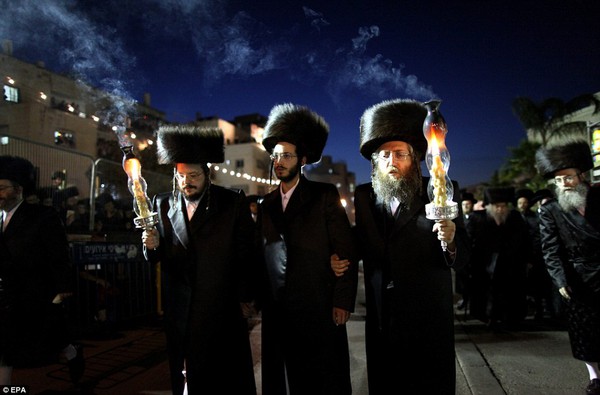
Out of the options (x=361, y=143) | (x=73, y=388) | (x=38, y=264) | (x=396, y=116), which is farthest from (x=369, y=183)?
(x=73, y=388)

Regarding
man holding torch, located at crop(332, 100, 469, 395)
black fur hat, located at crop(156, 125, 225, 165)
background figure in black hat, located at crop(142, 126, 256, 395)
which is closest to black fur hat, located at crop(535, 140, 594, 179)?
man holding torch, located at crop(332, 100, 469, 395)

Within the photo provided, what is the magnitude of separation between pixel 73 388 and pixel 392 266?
3.78 metres

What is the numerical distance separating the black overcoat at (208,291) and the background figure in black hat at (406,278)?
3.79 ft

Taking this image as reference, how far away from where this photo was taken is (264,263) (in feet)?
11.1

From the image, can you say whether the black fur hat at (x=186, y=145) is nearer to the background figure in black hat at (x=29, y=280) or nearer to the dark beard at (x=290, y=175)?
the dark beard at (x=290, y=175)

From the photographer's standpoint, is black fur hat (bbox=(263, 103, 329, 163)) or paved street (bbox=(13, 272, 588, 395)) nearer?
black fur hat (bbox=(263, 103, 329, 163))

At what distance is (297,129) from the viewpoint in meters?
3.64

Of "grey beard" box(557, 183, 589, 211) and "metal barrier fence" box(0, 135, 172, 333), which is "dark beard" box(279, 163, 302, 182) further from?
"metal barrier fence" box(0, 135, 172, 333)

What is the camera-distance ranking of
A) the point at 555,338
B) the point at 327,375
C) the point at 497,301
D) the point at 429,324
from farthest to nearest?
the point at 497,301 < the point at 555,338 < the point at 327,375 < the point at 429,324

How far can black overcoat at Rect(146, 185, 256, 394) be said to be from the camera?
10.6 ft

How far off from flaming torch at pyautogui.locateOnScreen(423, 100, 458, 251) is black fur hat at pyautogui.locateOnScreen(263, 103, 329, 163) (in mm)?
1405

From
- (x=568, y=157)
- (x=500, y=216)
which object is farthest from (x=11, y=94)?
(x=568, y=157)

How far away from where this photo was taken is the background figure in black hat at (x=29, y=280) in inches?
146

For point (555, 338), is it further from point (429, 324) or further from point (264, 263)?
point (264, 263)
